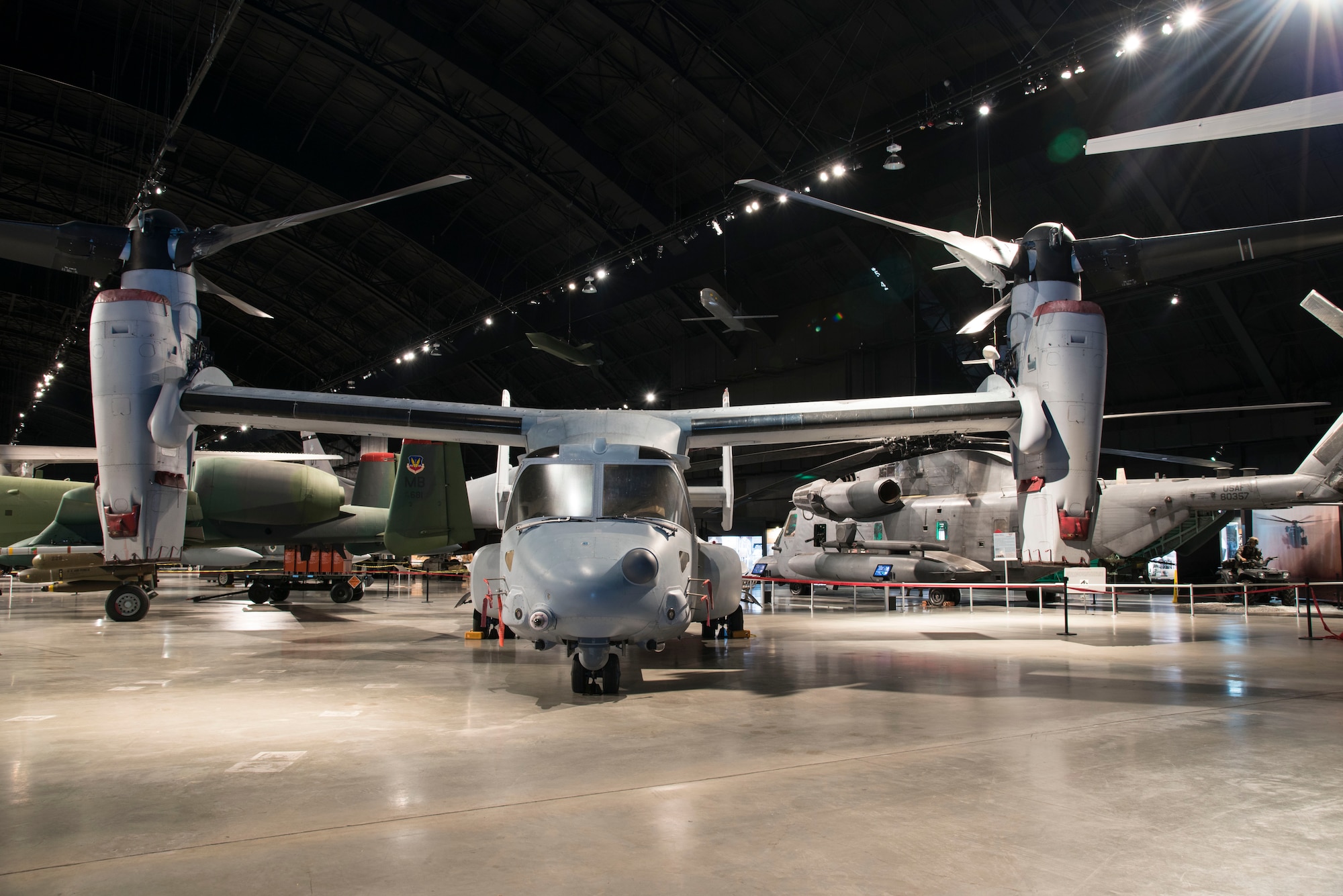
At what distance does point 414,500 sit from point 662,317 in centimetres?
1756

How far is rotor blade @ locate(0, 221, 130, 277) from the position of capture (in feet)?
30.8

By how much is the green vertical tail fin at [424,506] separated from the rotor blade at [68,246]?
6.23 m

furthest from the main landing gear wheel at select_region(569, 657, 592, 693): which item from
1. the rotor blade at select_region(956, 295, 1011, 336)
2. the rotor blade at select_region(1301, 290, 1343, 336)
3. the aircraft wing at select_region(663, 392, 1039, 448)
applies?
the rotor blade at select_region(1301, 290, 1343, 336)

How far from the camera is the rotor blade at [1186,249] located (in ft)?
27.0

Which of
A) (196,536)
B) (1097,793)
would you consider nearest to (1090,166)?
(1097,793)

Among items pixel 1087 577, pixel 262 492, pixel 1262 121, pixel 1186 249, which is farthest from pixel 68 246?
pixel 1087 577

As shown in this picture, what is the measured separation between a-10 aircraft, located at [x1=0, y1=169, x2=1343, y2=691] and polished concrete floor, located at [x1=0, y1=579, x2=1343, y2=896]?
4.82 ft

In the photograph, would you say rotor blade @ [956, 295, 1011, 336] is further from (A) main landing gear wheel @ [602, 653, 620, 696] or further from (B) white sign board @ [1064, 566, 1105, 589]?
(B) white sign board @ [1064, 566, 1105, 589]

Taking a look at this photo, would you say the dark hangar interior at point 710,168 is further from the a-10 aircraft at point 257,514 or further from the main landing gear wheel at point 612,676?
the main landing gear wheel at point 612,676

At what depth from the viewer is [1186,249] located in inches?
357

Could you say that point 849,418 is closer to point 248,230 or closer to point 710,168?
point 248,230

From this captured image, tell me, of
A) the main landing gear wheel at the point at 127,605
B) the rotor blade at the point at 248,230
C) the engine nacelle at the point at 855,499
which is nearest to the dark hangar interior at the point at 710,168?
the engine nacelle at the point at 855,499

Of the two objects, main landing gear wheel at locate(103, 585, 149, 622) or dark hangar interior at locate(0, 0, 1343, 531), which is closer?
main landing gear wheel at locate(103, 585, 149, 622)

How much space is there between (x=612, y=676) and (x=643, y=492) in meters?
1.64
